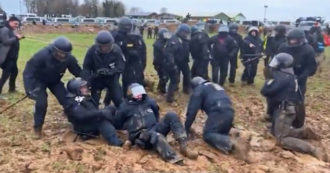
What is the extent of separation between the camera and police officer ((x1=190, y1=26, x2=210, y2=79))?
467 inches

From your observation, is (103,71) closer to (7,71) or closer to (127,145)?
(127,145)

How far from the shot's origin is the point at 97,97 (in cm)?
882

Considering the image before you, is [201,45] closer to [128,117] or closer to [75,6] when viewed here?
[128,117]

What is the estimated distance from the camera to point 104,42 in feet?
26.7

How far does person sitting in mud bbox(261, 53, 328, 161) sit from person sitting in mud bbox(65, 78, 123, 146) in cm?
278

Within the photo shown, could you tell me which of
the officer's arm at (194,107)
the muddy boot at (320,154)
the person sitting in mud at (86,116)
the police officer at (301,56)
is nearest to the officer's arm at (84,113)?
the person sitting in mud at (86,116)

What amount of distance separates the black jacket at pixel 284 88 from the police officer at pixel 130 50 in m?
3.24

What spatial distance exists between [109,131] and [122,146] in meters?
0.40

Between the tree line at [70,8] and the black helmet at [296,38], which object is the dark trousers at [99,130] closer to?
the black helmet at [296,38]

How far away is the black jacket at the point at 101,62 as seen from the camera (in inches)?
332

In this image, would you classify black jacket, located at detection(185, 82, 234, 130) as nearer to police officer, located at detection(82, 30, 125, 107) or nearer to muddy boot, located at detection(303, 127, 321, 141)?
muddy boot, located at detection(303, 127, 321, 141)

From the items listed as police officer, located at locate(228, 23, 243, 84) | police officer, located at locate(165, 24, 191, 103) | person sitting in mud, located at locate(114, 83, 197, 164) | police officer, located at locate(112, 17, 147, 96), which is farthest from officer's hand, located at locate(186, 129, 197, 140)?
police officer, located at locate(228, 23, 243, 84)

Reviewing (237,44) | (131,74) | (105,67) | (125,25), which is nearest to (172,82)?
(131,74)

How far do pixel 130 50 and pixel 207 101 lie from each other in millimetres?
3137
